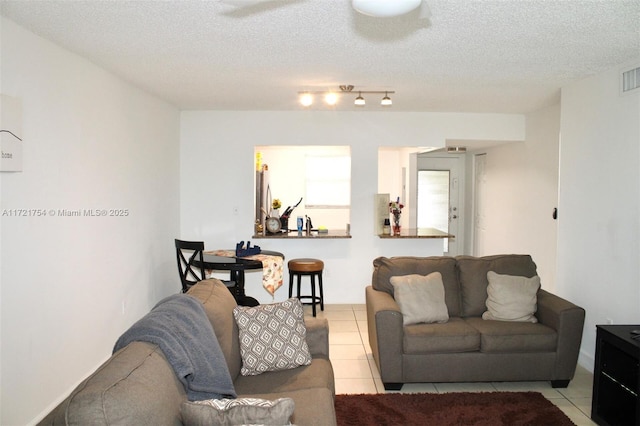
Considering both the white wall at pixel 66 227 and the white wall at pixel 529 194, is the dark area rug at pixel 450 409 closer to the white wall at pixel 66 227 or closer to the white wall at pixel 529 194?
the white wall at pixel 66 227

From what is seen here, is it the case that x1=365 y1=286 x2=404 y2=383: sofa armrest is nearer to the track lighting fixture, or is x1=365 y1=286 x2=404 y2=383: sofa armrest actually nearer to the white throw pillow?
the white throw pillow

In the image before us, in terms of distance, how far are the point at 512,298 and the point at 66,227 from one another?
3.46m

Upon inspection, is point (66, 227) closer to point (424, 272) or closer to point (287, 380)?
point (287, 380)

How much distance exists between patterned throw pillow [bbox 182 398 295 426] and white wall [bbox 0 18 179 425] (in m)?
1.69

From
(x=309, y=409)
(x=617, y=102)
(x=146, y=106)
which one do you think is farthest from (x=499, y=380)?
(x=146, y=106)

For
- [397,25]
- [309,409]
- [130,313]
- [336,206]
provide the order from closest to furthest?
[309,409] → [397,25] → [130,313] → [336,206]

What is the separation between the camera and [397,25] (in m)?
2.86

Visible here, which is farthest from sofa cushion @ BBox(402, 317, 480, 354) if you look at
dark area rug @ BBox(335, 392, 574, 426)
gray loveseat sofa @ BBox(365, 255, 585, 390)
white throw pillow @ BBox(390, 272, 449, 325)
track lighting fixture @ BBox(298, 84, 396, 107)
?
track lighting fixture @ BBox(298, 84, 396, 107)

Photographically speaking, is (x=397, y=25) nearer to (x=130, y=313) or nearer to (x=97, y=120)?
(x=97, y=120)

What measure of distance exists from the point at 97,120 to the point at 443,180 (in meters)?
6.50

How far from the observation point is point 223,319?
2.70 metres

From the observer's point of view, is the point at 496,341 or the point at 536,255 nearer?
the point at 496,341

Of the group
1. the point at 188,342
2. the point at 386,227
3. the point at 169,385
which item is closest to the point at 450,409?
the point at 188,342

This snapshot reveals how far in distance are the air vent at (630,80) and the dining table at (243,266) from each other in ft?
11.2
